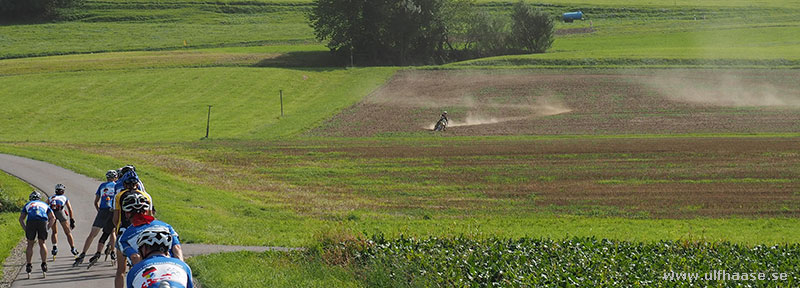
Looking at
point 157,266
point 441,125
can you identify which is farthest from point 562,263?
point 441,125

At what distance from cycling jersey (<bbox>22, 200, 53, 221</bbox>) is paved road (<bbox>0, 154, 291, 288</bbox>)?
1.11m

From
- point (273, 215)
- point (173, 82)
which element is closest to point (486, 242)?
point (273, 215)

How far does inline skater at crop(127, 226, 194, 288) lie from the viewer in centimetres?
864

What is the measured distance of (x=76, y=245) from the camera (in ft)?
67.7

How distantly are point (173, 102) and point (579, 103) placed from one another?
3420 cm

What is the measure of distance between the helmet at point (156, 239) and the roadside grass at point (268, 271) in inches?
235

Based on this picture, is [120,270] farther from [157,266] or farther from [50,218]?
[157,266]

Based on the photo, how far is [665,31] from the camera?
120312 millimetres

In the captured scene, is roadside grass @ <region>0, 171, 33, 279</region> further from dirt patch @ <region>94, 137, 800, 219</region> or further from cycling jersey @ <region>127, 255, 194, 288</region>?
cycling jersey @ <region>127, 255, 194, 288</region>

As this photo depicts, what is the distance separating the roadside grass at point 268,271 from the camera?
50.6 feet

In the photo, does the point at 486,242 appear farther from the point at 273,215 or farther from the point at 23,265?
the point at 273,215

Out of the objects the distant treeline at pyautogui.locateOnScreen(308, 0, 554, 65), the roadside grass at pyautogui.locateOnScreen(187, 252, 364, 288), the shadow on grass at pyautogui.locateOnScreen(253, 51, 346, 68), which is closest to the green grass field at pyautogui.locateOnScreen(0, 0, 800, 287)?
the roadside grass at pyautogui.locateOnScreen(187, 252, 364, 288)

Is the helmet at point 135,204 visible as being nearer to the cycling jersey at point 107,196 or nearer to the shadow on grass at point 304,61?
the cycling jersey at point 107,196

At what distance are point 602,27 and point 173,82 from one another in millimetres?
71826
